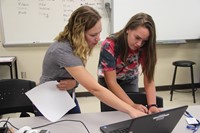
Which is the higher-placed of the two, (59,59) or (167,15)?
(167,15)

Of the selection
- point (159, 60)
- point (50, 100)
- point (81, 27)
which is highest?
point (81, 27)

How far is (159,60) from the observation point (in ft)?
12.0

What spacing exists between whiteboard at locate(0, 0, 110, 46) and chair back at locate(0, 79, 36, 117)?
161cm

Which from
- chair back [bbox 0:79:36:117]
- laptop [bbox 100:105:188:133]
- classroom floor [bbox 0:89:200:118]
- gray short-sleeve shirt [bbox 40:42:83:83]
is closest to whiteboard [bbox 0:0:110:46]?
classroom floor [bbox 0:89:200:118]

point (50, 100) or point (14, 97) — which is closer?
point (50, 100)

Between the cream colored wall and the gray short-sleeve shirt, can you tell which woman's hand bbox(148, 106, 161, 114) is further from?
the cream colored wall

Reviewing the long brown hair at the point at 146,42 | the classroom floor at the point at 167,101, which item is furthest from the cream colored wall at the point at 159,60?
the long brown hair at the point at 146,42

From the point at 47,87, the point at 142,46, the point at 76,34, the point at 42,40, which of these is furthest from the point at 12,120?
the point at 42,40

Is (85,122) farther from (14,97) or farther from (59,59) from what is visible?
(14,97)

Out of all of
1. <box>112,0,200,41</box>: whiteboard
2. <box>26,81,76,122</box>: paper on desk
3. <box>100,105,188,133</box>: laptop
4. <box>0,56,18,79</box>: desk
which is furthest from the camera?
<box>112,0,200,41</box>: whiteboard

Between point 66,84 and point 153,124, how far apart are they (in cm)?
58

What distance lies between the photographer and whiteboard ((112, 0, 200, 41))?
10.7 feet

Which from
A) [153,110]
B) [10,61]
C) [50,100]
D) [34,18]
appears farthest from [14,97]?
[34,18]

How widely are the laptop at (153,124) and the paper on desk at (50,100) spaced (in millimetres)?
285
